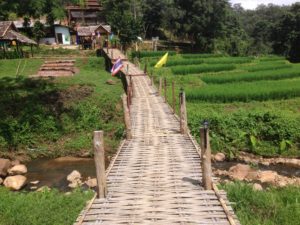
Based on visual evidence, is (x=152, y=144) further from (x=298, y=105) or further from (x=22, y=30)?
(x=22, y=30)

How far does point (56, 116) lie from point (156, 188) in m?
12.4

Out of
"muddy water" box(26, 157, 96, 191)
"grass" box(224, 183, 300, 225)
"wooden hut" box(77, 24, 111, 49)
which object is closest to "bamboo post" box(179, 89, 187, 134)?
"grass" box(224, 183, 300, 225)

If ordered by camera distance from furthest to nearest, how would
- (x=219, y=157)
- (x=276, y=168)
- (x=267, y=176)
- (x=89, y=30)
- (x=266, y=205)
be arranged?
(x=89, y=30), (x=219, y=157), (x=276, y=168), (x=267, y=176), (x=266, y=205)

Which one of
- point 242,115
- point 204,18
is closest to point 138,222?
point 242,115

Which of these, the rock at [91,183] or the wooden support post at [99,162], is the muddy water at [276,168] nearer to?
the rock at [91,183]

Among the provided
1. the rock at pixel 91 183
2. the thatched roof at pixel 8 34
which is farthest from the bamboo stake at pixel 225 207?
the thatched roof at pixel 8 34

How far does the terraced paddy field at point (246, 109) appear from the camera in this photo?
1627 centimetres

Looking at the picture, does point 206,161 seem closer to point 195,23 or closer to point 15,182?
point 15,182

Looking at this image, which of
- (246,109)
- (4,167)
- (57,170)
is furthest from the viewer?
(246,109)

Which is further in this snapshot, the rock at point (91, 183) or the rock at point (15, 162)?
the rock at point (15, 162)

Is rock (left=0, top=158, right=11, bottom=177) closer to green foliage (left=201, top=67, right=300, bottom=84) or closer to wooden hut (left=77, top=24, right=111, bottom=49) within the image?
green foliage (left=201, top=67, right=300, bottom=84)

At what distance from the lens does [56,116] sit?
61.0 feet

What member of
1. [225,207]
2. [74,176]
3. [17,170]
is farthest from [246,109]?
[225,207]

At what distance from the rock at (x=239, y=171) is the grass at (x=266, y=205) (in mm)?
2539
